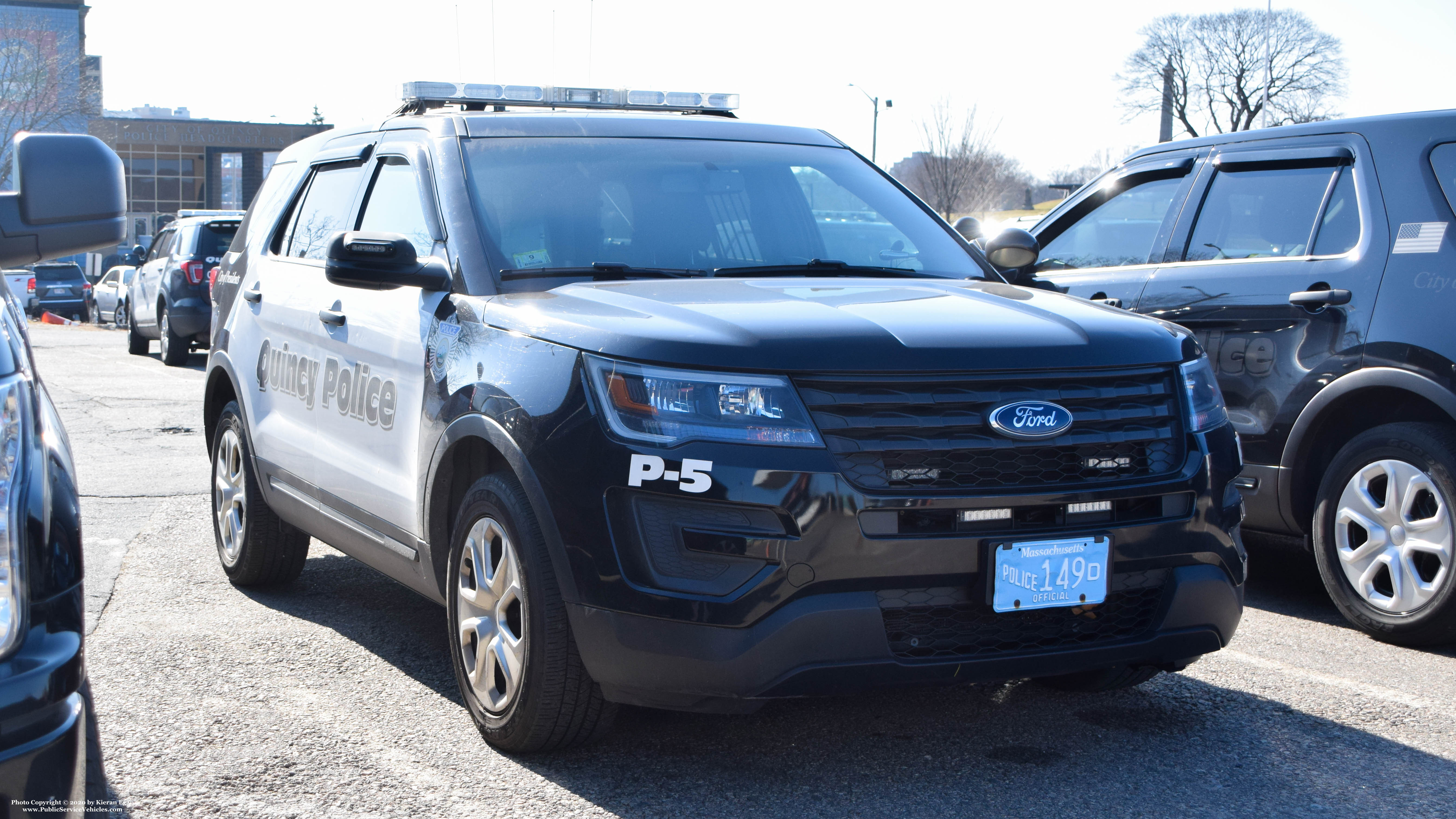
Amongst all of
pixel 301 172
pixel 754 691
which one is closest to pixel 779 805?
pixel 754 691

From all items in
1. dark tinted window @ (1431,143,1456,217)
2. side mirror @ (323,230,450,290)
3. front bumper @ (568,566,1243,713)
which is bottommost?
front bumper @ (568,566,1243,713)

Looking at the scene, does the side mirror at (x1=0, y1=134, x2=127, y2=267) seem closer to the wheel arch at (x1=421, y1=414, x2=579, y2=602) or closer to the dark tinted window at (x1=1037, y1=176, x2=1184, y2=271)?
the wheel arch at (x1=421, y1=414, x2=579, y2=602)

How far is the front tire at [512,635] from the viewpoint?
3363 mm

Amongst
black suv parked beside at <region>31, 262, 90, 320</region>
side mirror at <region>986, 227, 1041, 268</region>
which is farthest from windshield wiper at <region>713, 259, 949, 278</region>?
black suv parked beside at <region>31, 262, 90, 320</region>

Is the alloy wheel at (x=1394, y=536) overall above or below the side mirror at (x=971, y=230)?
below

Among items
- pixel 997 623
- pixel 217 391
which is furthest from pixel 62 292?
pixel 997 623

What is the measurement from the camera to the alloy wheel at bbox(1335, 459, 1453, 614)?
15.7ft

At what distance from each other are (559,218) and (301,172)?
192 centimetres

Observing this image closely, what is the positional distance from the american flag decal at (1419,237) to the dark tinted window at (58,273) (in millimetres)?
34178

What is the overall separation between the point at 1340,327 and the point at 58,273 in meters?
34.9

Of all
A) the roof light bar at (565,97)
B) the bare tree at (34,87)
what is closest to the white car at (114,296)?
the roof light bar at (565,97)

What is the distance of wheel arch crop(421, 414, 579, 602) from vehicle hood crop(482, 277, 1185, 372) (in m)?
0.29

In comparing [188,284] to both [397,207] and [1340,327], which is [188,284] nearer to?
[397,207]

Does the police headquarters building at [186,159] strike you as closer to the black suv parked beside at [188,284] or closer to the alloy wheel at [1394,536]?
the black suv parked beside at [188,284]
